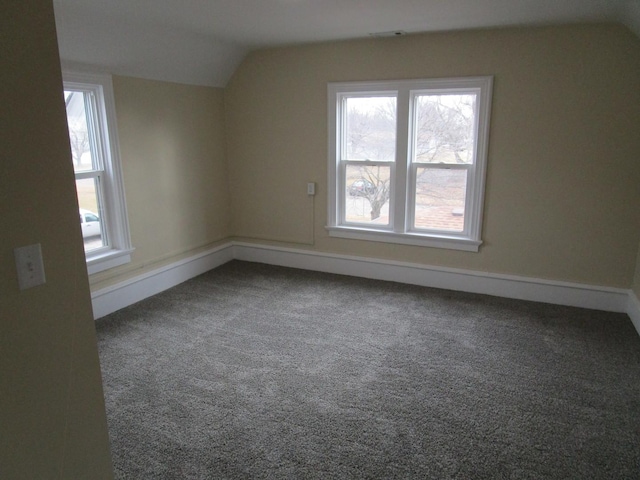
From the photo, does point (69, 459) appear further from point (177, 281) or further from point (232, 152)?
point (232, 152)

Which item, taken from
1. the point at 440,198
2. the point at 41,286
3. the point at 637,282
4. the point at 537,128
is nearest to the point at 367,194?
the point at 440,198

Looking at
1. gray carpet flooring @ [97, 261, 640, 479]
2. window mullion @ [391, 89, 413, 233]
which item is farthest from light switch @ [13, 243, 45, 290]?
window mullion @ [391, 89, 413, 233]

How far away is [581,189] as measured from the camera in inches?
149

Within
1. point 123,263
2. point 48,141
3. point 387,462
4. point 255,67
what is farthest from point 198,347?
point 255,67

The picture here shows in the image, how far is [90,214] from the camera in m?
3.80

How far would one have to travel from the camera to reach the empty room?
4.68 feet

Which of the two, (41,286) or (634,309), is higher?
(41,286)

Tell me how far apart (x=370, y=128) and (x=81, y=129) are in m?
2.66

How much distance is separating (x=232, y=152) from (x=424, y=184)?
90.3 inches

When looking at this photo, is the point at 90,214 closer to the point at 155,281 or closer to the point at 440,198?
the point at 155,281

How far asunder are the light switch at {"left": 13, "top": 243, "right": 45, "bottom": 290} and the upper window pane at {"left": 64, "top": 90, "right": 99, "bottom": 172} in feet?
8.47

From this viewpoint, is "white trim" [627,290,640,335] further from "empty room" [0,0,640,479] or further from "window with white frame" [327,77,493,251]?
"window with white frame" [327,77,493,251]

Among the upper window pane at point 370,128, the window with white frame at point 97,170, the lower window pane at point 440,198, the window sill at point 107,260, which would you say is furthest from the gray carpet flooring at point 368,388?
the upper window pane at point 370,128

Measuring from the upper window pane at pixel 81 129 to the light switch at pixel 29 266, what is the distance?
2583 millimetres
